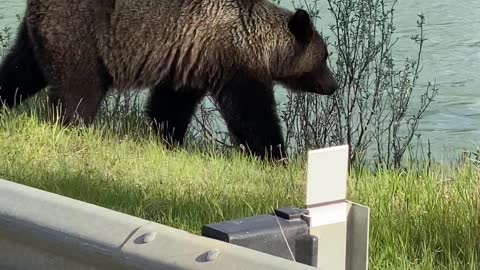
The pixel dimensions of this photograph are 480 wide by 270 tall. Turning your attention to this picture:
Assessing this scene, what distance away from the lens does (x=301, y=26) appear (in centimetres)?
991

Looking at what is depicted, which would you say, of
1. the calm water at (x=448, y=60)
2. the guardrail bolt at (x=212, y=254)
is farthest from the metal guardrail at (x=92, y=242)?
the calm water at (x=448, y=60)

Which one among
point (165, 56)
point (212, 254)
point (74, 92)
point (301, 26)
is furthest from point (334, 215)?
point (301, 26)

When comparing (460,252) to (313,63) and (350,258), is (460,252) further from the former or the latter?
(313,63)

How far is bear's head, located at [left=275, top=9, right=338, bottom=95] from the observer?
9.94 metres

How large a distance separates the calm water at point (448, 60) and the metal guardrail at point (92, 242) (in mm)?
6784

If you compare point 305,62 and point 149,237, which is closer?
point 149,237

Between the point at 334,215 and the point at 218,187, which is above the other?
the point at 334,215

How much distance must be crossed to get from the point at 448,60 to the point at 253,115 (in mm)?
5758

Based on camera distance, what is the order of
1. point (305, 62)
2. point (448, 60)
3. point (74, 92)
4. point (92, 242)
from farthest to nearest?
point (448, 60)
point (305, 62)
point (74, 92)
point (92, 242)

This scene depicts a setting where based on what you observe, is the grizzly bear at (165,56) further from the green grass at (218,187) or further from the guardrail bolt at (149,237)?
the guardrail bolt at (149,237)

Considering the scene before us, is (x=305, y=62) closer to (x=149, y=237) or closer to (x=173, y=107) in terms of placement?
(x=173, y=107)

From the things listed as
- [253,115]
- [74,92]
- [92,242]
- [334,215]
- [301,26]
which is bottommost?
[253,115]

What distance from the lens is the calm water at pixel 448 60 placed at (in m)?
12.2

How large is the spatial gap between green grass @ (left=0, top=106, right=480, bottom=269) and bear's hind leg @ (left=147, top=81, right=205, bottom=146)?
1.74 metres
